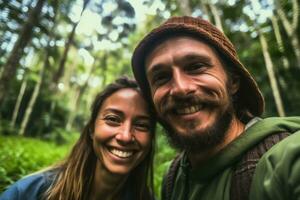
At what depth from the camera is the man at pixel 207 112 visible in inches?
73.1

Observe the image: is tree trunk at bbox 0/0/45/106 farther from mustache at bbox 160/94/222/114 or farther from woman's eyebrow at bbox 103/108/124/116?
mustache at bbox 160/94/222/114

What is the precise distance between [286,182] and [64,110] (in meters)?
22.6

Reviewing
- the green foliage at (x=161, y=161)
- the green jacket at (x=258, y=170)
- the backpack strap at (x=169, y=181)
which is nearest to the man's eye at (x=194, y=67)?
the green jacket at (x=258, y=170)

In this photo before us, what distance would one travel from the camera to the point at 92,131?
11.1 ft

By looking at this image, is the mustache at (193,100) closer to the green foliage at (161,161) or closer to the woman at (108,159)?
the woman at (108,159)

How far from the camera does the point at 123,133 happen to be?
9.68 ft

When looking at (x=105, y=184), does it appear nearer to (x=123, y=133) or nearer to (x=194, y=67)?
(x=123, y=133)

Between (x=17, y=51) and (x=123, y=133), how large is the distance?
12.6 feet

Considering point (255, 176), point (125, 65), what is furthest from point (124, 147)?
point (125, 65)

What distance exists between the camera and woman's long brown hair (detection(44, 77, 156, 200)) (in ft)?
10.1

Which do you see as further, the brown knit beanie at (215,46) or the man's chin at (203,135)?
the brown knit beanie at (215,46)

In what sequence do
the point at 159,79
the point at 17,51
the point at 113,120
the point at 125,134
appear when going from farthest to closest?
the point at 17,51 → the point at 113,120 → the point at 125,134 → the point at 159,79

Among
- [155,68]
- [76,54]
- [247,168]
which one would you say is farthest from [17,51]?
[76,54]

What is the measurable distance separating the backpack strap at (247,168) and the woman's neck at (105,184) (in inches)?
61.2
